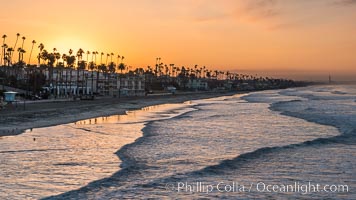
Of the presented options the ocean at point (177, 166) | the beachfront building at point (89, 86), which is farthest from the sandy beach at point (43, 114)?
the beachfront building at point (89, 86)

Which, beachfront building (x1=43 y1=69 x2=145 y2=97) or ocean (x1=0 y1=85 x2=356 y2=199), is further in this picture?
beachfront building (x1=43 y1=69 x2=145 y2=97)

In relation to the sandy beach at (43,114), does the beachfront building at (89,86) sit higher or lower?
higher

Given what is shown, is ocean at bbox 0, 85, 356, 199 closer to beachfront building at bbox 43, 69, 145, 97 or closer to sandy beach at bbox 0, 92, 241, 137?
sandy beach at bbox 0, 92, 241, 137

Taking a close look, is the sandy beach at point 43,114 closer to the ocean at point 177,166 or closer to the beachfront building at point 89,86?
the ocean at point 177,166

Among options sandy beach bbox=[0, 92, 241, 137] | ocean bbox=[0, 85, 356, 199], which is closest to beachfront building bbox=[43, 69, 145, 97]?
sandy beach bbox=[0, 92, 241, 137]

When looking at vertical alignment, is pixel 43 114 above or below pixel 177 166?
below

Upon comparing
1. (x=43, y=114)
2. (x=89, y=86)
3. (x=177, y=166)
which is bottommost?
(x=43, y=114)

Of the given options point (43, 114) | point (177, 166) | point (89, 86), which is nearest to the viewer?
point (177, 166)

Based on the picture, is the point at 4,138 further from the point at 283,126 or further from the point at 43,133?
the point at 283,126

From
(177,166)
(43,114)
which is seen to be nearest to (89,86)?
(43,114)

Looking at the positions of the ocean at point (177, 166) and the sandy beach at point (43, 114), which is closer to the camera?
the ocean at point (177, 166)

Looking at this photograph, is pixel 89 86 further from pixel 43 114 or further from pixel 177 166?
pixel 177 166

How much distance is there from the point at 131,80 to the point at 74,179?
111804 millimetres

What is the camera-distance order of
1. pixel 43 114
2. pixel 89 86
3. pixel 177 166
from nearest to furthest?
pixel 177 166 < pixel 43 114 < pixel 89 86
